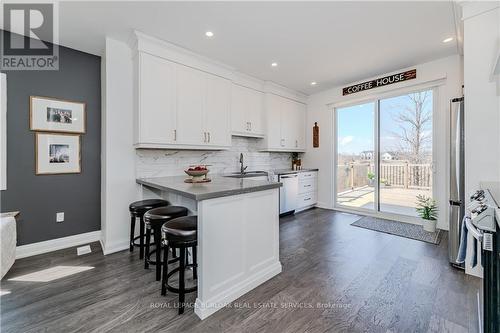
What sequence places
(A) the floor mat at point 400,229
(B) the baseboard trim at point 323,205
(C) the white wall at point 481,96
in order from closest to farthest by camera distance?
(C) the white wall at point 481,96 → (A) the floor mat at point 400,229 → (B) the baseboard trim at point 323,205

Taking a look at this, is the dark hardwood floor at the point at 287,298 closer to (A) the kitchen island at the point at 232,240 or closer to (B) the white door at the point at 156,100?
(A) the kitchen island at the point at 232,240

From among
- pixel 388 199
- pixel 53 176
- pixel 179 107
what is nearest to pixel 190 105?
pixel 179 107

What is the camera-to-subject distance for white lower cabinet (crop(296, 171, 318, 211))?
4.72 meters

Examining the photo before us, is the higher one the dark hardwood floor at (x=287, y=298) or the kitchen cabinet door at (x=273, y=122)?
the kitchen cabinet door at (x=273, y=122)

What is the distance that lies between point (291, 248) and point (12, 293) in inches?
113

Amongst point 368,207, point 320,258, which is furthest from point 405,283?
point 368,207

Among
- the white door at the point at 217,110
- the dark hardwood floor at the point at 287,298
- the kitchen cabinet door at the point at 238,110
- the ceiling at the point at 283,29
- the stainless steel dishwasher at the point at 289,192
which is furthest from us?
the stainless steel dishwasher at the point at 289,192

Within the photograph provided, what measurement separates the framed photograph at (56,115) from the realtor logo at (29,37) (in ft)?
1.47

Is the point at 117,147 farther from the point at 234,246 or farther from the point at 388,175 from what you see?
the point at 388,175

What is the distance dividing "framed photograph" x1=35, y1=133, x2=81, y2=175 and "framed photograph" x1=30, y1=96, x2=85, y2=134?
95 mm

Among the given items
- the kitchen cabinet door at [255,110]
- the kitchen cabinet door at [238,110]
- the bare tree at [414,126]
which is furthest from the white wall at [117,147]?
the bare tree at [414,126]

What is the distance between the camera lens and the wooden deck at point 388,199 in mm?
3938

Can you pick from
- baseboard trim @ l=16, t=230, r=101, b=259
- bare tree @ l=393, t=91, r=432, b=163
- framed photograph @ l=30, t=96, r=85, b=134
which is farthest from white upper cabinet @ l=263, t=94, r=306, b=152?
baseboard trim @ l=16, t=230, r=101, b=259

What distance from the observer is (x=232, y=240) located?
73.6 inches
